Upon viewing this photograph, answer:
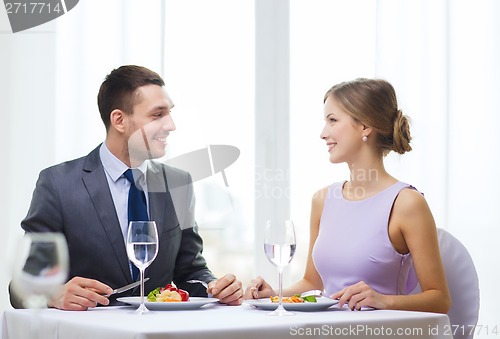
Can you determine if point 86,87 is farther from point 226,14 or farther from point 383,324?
point 383,324

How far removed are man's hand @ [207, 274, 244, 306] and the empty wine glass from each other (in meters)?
0.87

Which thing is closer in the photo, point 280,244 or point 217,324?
point 217,324

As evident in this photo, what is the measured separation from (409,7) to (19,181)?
6.21 ft

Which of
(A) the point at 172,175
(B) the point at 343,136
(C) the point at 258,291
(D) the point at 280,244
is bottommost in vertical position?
(C) the point at 258,291

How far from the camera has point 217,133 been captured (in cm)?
336

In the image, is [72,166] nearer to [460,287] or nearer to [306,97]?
[460,287]

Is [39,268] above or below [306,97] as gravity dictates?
below

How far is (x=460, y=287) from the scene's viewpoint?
84.5 inches

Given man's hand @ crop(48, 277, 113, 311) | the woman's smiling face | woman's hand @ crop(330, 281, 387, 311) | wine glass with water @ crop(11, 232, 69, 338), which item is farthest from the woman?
wine glass with water @ crop(11, 232, 69, 338)

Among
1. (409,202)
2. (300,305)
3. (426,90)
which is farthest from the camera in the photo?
(426,90)

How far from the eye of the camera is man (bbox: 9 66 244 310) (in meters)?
2.30

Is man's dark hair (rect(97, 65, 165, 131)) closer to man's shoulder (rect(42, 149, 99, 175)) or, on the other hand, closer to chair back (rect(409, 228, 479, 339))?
man's shoulder (rect(42, 149, 99, 175))

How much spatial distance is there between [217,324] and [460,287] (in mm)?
933

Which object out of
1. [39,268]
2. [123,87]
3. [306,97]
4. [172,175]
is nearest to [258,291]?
[172,175]
